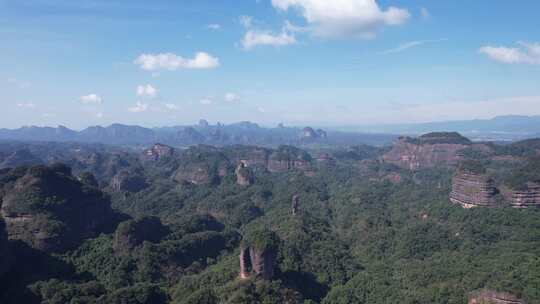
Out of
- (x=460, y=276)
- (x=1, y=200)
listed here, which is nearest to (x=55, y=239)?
(x=1, y=200)

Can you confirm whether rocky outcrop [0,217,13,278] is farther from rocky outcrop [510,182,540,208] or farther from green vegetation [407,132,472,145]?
green vegetation [407,132,472,145]

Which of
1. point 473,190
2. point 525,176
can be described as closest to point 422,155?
point 473,190

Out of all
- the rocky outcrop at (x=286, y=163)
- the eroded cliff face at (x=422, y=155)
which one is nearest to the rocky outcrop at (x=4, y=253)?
the rocky outcrop at (x=286, y=163)

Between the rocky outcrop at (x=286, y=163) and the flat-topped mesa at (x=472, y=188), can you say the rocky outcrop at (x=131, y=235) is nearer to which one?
the flat-topped mesa at (x=472, y=188)

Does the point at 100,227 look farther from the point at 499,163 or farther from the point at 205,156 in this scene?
the point at 499,163

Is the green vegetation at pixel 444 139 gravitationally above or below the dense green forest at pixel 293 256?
above

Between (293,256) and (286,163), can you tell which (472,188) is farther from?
(286,163)
